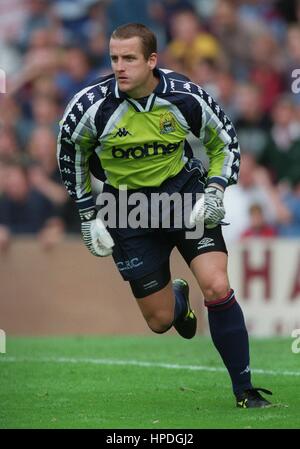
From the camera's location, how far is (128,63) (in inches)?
282

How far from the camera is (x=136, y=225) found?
7664 mm

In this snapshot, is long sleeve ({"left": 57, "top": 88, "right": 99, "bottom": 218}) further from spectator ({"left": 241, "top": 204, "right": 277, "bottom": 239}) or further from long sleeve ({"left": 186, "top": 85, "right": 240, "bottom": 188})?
spectator ({"left": 241, "top": 204, "right": 277, "bottom": 239})

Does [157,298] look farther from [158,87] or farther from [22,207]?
[22,207]

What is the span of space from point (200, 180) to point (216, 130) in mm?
376

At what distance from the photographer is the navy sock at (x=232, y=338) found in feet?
23.2

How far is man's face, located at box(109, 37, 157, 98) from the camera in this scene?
23.4ft

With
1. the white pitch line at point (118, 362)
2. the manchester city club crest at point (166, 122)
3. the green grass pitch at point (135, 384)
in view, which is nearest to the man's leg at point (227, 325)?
the green grass pitch at point (135, 384)

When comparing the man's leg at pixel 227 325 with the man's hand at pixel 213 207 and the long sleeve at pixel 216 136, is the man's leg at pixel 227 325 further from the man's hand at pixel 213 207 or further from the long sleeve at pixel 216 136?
the long sleeve at pixel 216 136

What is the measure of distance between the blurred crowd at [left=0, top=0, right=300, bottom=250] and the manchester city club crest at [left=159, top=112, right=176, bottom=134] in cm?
558

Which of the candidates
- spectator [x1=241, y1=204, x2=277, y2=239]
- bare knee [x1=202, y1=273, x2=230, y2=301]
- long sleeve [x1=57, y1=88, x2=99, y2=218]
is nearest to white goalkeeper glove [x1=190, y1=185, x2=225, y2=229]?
bare knee [x1=202, y1=273, x2=230, y2=301]

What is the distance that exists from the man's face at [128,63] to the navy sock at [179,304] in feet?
5.66
